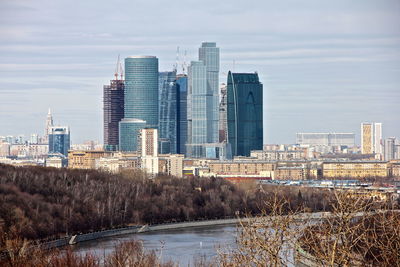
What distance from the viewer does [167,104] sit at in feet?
423

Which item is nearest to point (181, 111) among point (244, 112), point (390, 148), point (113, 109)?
point (113, 109)

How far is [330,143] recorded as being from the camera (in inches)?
7269

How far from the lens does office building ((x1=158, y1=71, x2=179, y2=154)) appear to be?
12875 centimetres

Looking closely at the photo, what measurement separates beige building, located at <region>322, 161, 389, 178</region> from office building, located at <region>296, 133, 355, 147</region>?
86418mm

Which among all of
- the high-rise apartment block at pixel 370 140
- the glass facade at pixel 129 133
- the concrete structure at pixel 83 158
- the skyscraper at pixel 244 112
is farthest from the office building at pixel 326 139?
the concrete structure at pixel 83 158

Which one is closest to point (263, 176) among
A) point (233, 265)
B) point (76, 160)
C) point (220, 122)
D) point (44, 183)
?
point (76, 160)

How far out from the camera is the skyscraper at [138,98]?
122125 millimetres

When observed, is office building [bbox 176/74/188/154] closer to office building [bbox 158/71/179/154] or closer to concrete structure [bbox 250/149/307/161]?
office building [bbox 158/71/179/154]

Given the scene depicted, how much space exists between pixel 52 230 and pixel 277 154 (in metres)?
85.0

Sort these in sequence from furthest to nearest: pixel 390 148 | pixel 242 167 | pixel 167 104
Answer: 1. pixel 390 148
2. pixel 167 104
3. pixel 242 167

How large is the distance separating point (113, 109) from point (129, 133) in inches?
353

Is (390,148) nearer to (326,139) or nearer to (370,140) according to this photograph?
(370,140)

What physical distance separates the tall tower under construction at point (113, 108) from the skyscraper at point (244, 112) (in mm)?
18404

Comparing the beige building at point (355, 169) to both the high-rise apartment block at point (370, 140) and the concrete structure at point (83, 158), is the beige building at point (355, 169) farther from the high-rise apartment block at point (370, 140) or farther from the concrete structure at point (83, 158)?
the high-rise apartment block at point (370, 140)
